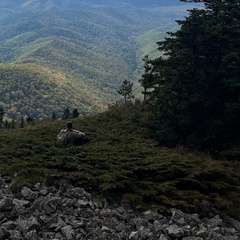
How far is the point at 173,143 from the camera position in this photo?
23.3 meters

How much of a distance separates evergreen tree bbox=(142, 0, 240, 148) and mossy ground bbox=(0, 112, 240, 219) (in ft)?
7.27

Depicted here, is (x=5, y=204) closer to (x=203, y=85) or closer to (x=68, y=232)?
(x=68, y=232)

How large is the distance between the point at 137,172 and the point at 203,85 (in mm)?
8736

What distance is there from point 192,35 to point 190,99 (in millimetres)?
4084

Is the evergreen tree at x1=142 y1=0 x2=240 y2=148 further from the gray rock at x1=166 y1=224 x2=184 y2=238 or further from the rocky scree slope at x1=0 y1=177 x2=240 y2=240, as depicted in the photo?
the gray rock at x1=166 y1=224 x2=184 y2=238

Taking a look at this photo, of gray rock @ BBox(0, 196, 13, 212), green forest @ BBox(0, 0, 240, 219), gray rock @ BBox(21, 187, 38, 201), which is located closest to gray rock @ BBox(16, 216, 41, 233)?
gray rock @ BBox(0, 196, 13, 212)

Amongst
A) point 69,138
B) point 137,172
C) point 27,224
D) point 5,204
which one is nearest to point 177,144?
→ point 69,138

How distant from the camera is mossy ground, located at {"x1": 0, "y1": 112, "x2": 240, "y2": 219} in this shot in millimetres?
13609

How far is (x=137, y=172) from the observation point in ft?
52.0

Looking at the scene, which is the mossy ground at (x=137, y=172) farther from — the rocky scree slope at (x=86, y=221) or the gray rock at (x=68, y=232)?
the gray rock at (x=68, y=232)

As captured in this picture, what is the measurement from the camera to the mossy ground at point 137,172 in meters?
13.6

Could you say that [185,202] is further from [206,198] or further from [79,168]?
Answer: [79,168]

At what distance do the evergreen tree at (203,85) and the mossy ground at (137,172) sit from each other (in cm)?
222

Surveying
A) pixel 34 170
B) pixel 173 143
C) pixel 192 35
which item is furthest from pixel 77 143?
pixel 192 35
